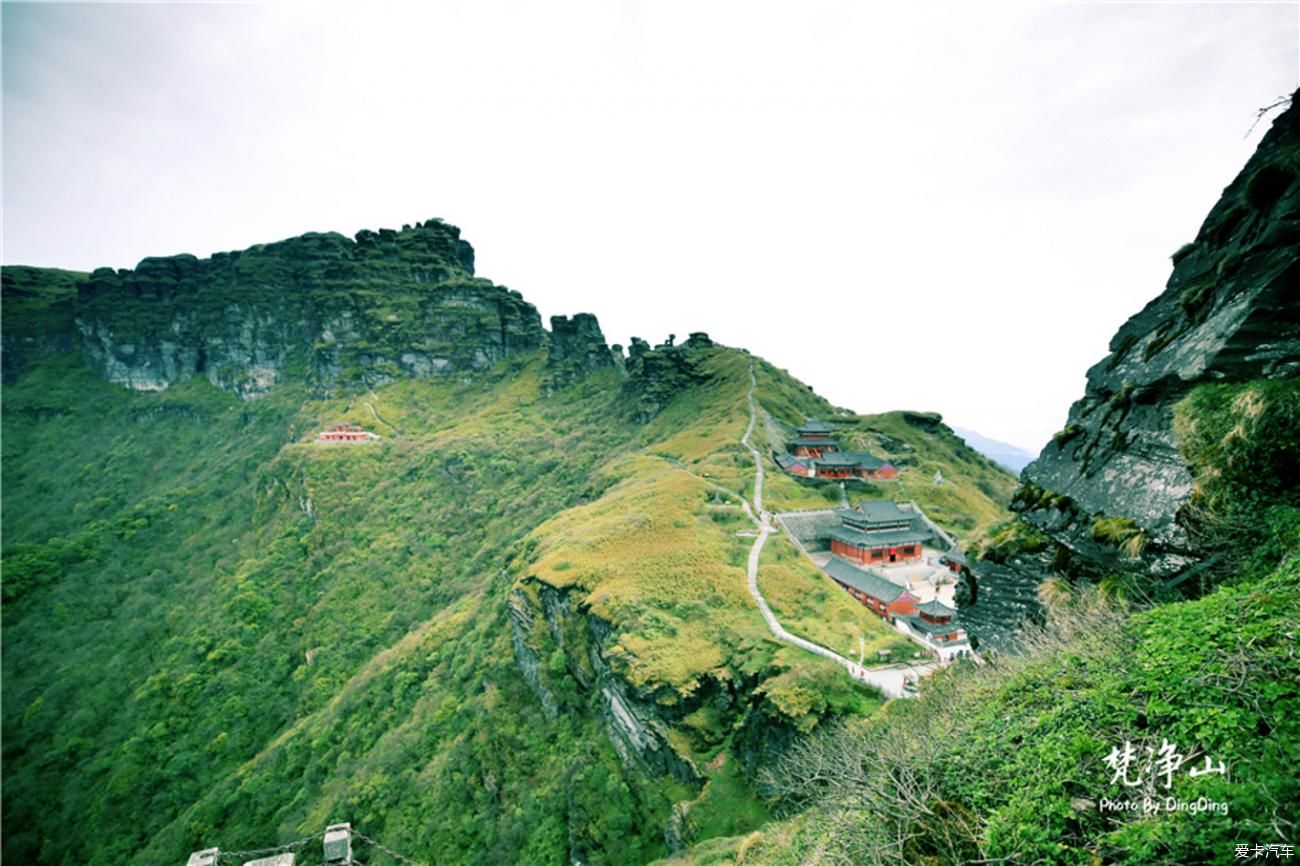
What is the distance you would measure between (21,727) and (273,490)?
33000 millimetres

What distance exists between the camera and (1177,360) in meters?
11.0

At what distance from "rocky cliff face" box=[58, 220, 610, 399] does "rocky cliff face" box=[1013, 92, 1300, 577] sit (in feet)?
300

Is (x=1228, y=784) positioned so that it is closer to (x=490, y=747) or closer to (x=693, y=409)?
(x=490, y=747)

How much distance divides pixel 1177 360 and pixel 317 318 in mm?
125598

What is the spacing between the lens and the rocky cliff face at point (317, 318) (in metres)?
103

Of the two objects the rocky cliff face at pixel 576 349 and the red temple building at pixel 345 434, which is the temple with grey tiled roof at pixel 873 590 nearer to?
the rocky cliff face at pixel 576 349

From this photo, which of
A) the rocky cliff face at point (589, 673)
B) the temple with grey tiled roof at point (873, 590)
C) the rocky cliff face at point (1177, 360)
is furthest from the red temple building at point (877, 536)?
the rocky cliff face at point (1177, 360)

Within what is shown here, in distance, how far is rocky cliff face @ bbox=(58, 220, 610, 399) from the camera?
337 ft

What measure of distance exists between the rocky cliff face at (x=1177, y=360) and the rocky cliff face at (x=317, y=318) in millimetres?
91402

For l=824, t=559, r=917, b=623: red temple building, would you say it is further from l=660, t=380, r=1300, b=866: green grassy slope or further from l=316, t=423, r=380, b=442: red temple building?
l=316, t=423, r=380, b=442: red temple building

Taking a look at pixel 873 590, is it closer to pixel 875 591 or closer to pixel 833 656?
pixel 875 591

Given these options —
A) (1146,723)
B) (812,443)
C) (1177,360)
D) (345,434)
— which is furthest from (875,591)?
(345,434)

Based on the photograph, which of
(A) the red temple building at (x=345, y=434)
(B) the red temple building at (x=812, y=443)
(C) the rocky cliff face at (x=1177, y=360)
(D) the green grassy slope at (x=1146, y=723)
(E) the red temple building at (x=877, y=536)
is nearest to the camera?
(D) the green grassy slope at (x=1146, y=723)

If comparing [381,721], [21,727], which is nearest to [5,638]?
[21,727]
